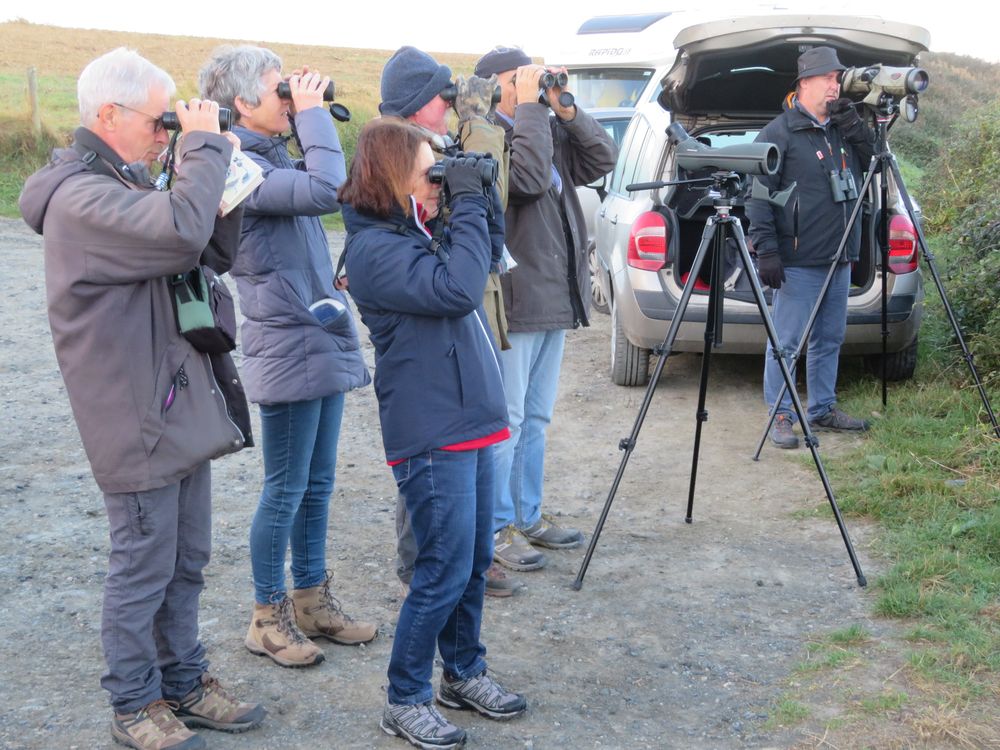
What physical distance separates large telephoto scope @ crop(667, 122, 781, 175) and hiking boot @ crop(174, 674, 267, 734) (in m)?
2.54

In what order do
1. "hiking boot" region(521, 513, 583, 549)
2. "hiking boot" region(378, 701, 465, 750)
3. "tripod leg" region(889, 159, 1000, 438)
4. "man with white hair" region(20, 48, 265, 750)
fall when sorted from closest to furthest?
1. "man with white hair" region(20, 48, 265, 750)
2. "hiking boot" region(378, 701, 465, 750)
3. "hiking boot" region(521, 513, 583, 549)
4. "tripod leg" region(889, 159, 1000, 438)

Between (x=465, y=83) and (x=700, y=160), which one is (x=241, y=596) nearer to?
(x=465, y=83)

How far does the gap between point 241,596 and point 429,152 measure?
79.4 inches

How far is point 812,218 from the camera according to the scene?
589 cm

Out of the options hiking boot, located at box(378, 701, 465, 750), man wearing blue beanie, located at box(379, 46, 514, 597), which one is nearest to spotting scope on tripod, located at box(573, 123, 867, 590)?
man wearing blue beanie, located at box(379, 46, 514, 597)

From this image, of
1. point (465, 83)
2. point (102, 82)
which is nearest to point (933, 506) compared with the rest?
point (465, 83)

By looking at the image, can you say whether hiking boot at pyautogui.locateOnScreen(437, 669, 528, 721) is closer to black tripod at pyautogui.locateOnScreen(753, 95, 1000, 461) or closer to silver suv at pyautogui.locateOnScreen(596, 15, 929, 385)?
black tripod at pyautogui.locateOnScreen(753, 95, 1000, 461)

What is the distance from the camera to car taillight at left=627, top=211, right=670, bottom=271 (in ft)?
20.9

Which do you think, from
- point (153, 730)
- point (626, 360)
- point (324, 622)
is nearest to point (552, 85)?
point (324, 622)

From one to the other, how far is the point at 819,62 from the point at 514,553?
3137 mm

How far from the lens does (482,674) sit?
3.37 m

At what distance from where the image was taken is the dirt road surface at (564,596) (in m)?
3.31

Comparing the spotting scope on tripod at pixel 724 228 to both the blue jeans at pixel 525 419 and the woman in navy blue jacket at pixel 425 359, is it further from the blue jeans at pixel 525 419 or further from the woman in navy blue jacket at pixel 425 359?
the woman in navy blue jacket at pixel 425 359

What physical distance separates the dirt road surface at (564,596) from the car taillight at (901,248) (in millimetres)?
1112
